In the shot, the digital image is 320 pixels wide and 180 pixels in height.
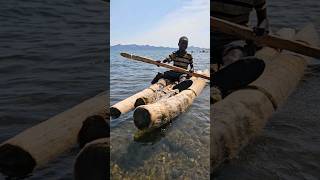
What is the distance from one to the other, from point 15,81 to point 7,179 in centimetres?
561

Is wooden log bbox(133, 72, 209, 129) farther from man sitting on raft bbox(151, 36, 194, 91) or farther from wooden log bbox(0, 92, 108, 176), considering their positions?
man sitting on raft bbox(151, 36, 194, 91)

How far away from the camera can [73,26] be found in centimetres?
1764

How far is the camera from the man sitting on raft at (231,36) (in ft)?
22.8

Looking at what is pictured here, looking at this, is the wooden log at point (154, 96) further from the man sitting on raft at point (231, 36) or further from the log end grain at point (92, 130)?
the log end grain at point (92, 130)

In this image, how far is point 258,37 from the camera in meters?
7.78

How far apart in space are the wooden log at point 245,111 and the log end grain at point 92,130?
6.43 ft

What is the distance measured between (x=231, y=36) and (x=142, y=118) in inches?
86.4

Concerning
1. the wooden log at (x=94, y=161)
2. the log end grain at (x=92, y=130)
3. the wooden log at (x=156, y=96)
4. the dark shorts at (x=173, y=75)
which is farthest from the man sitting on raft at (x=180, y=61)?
the wooden log at (x=94, y=161)

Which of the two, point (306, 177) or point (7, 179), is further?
point (7, 179)

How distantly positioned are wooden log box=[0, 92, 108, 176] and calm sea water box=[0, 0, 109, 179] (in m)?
0.19

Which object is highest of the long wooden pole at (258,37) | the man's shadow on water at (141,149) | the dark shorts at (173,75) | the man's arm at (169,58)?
the long wooden pole at (258,37)

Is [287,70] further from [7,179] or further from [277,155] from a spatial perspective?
[7,179]

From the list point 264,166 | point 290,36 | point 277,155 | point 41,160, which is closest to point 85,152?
point 41,160

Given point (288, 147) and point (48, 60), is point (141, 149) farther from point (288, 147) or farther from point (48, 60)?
point (48, 60)
